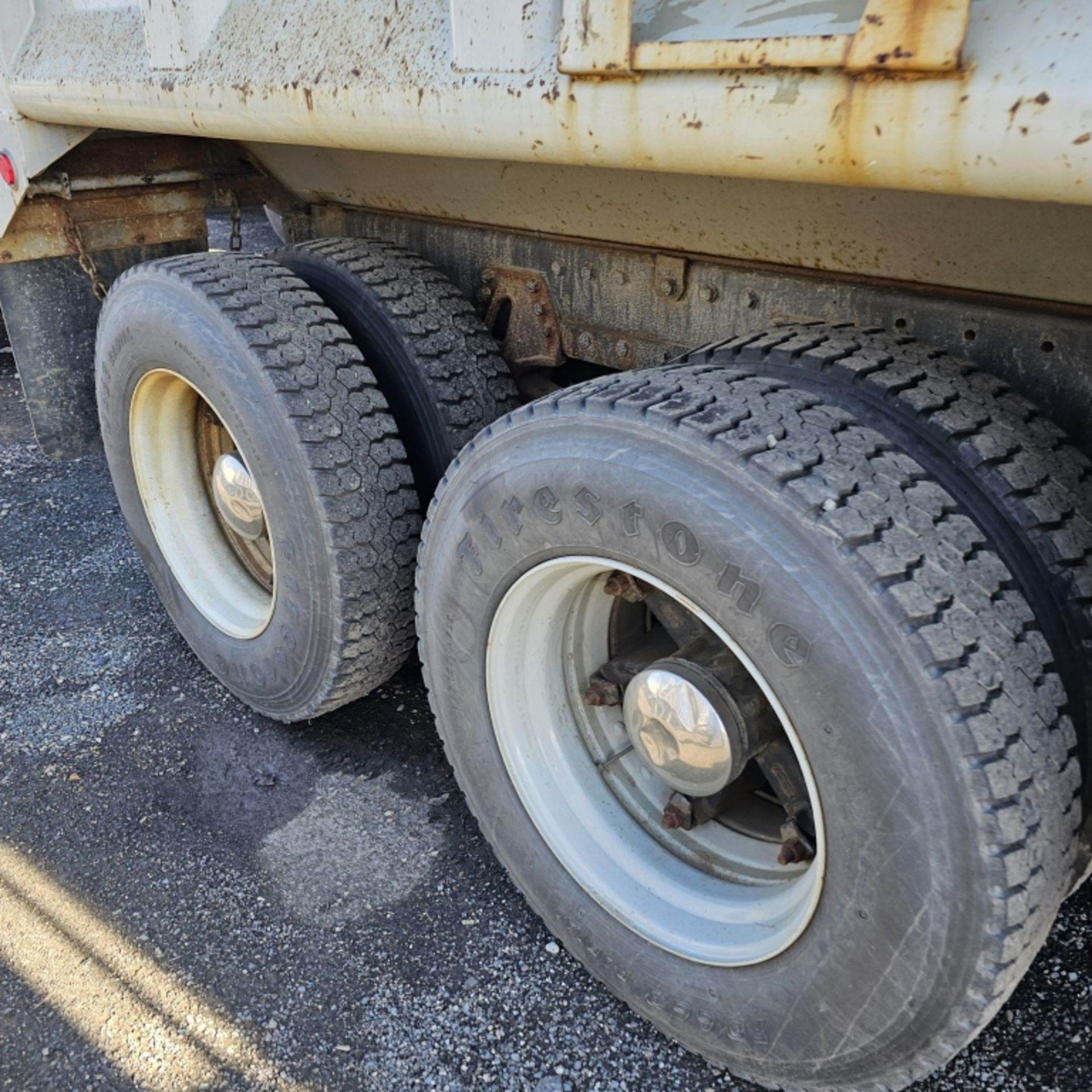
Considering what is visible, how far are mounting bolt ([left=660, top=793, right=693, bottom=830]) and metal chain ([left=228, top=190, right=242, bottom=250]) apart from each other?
7.14 ft

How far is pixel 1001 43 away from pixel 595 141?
20.6 inches

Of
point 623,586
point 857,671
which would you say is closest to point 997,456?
point 857,671

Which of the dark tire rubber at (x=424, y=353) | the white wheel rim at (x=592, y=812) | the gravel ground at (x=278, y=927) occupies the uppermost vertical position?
the dark tire rubber at (x=424, y=353)

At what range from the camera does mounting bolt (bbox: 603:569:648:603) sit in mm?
1779

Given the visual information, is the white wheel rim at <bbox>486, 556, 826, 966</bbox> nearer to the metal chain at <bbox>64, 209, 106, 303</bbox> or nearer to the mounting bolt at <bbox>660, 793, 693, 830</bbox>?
the mounting bolt at <bbox>660, 793, 693, 830</bbox>

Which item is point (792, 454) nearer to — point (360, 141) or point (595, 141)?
point (595, 141)

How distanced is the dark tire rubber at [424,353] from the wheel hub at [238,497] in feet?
1.36

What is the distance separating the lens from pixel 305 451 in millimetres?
2168

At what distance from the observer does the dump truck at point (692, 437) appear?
127 centimetres

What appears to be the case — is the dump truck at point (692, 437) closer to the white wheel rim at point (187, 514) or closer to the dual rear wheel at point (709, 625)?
the dual rear wheel at point (709, 625)

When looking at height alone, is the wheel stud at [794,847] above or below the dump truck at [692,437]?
below

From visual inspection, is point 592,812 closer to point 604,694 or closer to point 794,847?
point 604,694

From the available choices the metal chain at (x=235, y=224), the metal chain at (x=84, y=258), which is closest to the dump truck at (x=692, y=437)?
the metal chain at (x=84, y=258)

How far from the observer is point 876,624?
4.24ft
